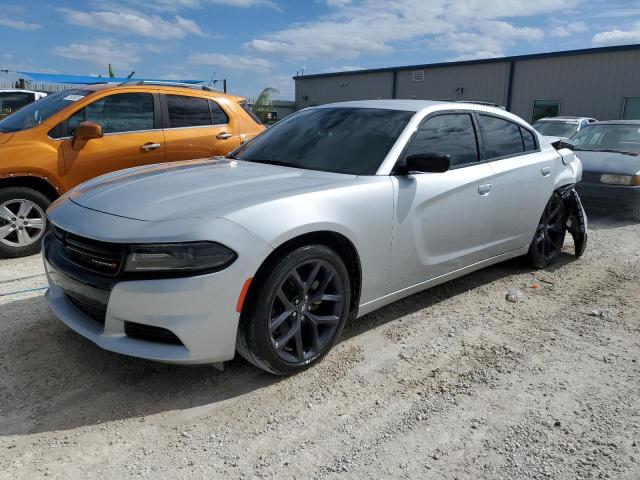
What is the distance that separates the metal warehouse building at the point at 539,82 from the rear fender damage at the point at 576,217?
1757 centimetres

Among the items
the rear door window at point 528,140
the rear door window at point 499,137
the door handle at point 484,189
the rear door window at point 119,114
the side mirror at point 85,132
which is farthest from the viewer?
the rear door window at point 119,114

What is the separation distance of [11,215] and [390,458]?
172 inches

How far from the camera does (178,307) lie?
8.24ft

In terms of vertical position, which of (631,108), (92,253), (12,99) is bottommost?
(92,253)

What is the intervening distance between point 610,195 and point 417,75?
22.2 meters

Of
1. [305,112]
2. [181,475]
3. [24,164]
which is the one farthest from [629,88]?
[181,475]

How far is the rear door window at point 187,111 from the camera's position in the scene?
6102 mm

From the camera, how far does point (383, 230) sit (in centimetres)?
329

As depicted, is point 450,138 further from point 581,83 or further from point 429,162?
point 581,83

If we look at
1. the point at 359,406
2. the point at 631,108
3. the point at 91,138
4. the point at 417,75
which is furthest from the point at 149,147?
the point at 417,75

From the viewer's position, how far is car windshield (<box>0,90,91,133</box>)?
5387 mm

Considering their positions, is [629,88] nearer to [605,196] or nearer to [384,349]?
[605,196]

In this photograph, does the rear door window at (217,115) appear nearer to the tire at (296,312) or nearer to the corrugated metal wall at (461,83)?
the tire at (296,312)

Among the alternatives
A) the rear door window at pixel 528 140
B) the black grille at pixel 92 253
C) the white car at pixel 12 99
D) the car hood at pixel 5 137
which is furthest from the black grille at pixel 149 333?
the white car at pixel 12 99
